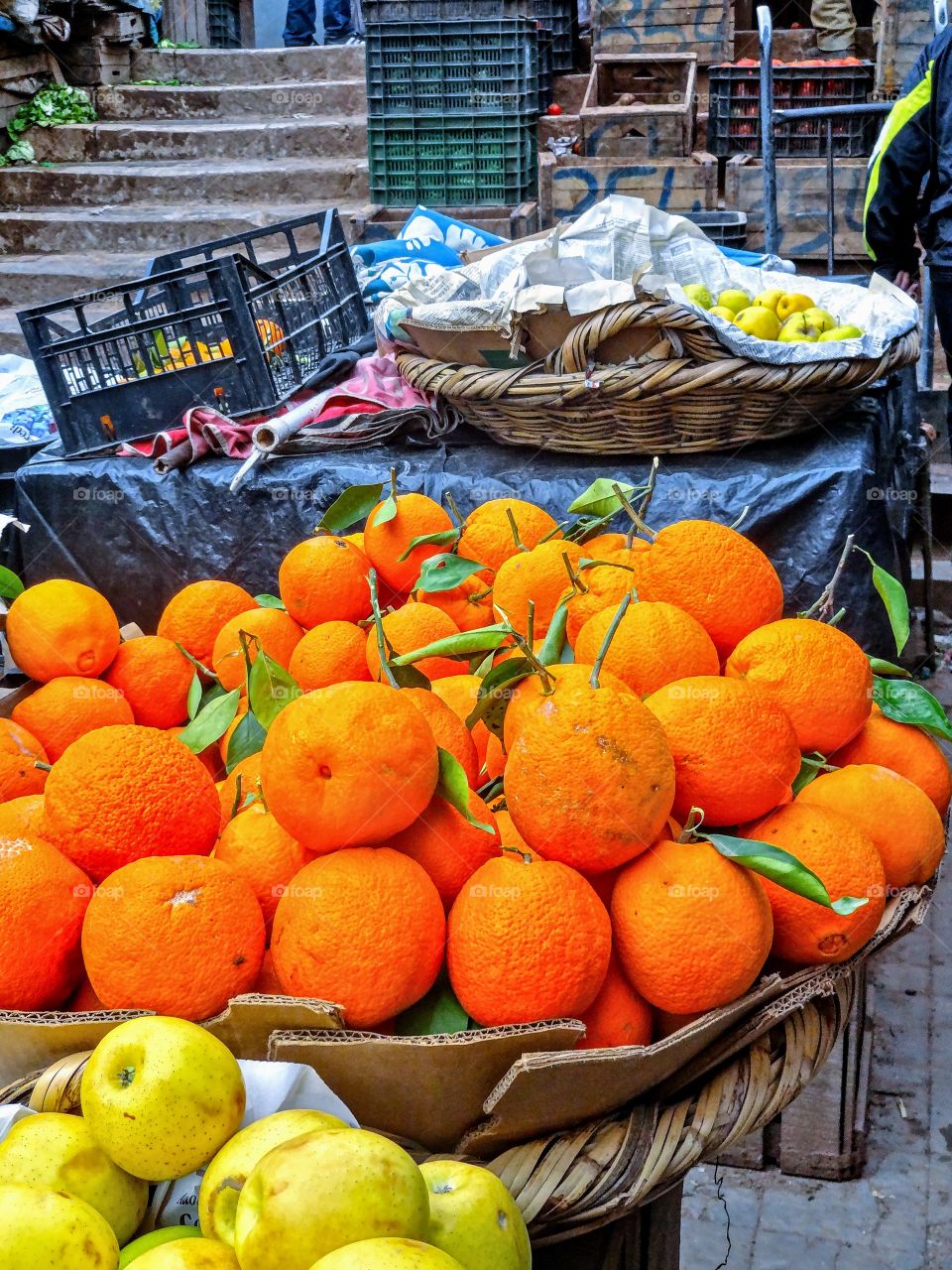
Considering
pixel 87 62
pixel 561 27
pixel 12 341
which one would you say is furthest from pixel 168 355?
pixel 87 62

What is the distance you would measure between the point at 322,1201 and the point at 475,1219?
13 cm

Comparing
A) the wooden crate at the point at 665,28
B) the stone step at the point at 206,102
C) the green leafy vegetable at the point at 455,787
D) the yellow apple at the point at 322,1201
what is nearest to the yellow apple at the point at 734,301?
the green leafy vegetable at the point at 455,787

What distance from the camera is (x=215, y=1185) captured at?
2.79 ft

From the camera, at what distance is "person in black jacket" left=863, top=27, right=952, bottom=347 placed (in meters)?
3.49

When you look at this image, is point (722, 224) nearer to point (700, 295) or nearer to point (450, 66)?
point (700, 295)

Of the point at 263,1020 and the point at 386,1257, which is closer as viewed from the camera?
the point at 386,1257

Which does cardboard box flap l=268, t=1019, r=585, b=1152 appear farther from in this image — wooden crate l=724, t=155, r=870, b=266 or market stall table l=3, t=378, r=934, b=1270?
wooden crate l=724, t=155, r=870, b=266

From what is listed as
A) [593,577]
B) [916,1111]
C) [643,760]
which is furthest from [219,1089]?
[916,1111]

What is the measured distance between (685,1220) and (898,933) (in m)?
1.17

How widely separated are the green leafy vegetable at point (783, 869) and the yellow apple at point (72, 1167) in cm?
57

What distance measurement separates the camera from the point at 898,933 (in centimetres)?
117

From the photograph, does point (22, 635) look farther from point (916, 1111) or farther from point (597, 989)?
point (916, 1111)

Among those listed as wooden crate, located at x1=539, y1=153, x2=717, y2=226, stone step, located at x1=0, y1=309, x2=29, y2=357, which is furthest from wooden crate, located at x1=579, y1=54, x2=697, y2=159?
stone step, located at x1=0, y1=309, x2=29, y2=357

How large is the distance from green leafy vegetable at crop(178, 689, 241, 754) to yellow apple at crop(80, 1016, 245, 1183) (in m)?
0.54
